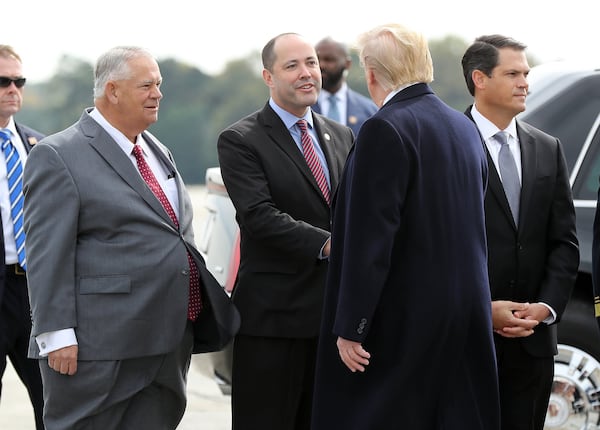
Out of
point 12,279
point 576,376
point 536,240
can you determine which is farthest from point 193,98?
point 536,240

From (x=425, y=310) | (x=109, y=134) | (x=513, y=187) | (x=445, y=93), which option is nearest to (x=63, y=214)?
(x=109, y=134)

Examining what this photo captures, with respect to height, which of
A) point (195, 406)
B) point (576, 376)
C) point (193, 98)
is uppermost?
point (576, 376)

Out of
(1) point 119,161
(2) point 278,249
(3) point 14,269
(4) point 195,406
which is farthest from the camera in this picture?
(4) point 195,406

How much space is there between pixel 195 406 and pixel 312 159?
9.81ft

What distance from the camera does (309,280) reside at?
465 centimetres

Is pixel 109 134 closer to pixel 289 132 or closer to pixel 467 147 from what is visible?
pixel 289 132

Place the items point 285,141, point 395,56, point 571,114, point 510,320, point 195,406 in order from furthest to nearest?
point 195,406 → point 571,114 → point 285,141 → point 510,320 → point 395,56

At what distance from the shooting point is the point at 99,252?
4.12 meters

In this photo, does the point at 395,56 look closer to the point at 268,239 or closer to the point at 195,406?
the point at 268,239

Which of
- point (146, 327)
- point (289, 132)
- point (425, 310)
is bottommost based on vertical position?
point (146, 327)

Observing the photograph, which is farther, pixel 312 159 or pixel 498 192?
pixel 312 159

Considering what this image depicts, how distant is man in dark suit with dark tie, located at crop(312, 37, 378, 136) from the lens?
8234 mm

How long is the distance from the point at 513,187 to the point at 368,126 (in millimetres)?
969

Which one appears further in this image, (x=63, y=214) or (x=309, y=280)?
(x=309, y=280)
